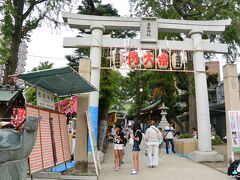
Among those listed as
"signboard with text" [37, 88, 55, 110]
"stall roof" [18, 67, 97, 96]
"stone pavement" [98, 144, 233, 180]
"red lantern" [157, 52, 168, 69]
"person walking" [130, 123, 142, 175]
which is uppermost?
"red lantern" [157, 52, 168, 69]

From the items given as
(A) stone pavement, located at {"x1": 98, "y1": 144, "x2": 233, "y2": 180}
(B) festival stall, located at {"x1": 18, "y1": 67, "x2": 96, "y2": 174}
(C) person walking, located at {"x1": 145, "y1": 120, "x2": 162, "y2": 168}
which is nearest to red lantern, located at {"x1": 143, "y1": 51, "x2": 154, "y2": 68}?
(C) person walking, located at {"x1": 145, "y1": 120, "x2": 162, "y2": 168}

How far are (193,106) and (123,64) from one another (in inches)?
344

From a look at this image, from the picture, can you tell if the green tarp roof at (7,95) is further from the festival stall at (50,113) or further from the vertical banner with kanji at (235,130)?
the vertical banner with kanji at (235,130)

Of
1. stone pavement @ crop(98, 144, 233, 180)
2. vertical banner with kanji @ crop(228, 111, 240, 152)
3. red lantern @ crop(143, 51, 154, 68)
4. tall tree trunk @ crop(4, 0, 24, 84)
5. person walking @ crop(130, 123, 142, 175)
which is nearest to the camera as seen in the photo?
stone pavement @ crop(98, 144, 233, 180)

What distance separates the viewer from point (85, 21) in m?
14.1

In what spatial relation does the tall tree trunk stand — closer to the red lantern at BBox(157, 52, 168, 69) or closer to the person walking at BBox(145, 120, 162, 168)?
the red lantern at BBox(157, 52, 168, 69)

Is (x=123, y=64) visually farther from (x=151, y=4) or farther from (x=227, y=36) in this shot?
(x=227, y=36)

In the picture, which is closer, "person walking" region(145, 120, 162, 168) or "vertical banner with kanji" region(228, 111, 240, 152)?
"vertical banner with kanji" region(228, 111, 240, 152)

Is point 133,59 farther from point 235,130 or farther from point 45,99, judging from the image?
point 45,99

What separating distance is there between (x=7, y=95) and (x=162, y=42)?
29.0 ft

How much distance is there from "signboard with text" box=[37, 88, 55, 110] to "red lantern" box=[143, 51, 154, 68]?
617cm

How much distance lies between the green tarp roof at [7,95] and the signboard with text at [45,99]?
7.36 meters

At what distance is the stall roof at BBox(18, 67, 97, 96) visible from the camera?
7072 millimetres

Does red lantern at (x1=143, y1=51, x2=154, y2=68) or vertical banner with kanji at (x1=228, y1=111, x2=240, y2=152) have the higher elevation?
red lantern at (x1=143, y1=51, x2=154, y2=68)
